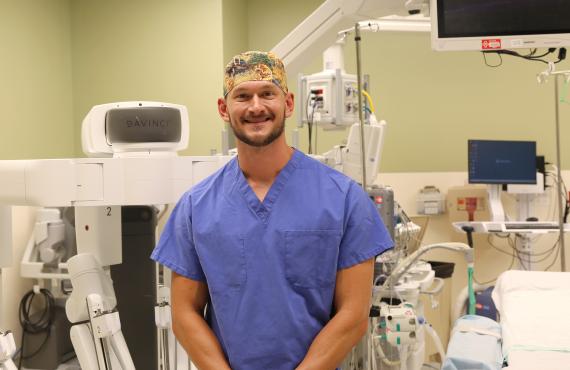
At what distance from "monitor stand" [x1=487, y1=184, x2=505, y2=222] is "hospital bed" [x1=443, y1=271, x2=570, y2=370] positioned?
5.02ft

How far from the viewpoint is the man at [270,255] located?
1.63m

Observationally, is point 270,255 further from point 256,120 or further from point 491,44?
point 491,44

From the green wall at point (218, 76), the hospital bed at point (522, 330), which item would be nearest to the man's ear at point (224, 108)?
the hospital bed at point (522, 330)

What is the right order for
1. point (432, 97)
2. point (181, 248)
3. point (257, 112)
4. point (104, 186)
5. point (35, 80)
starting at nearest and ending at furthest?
point (257, 112)
point (181, 248)
point (104, 186)
point (35, 80)
point (432, 97)

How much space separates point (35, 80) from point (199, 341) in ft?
11.4

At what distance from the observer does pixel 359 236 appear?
5.44ft

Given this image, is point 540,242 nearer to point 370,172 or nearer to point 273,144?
point 370,172

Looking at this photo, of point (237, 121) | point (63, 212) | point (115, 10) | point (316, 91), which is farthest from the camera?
point (115, 10)

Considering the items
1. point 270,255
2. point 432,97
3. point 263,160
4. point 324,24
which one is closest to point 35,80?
point 324,24

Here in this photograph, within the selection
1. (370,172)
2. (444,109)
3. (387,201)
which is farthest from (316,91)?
(444,109)

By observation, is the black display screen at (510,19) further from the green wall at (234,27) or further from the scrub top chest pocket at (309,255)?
the green wall at (234,27)

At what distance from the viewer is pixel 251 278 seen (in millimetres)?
1632

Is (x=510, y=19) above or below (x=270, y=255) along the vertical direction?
above

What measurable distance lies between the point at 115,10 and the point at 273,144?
3882 millimetres
